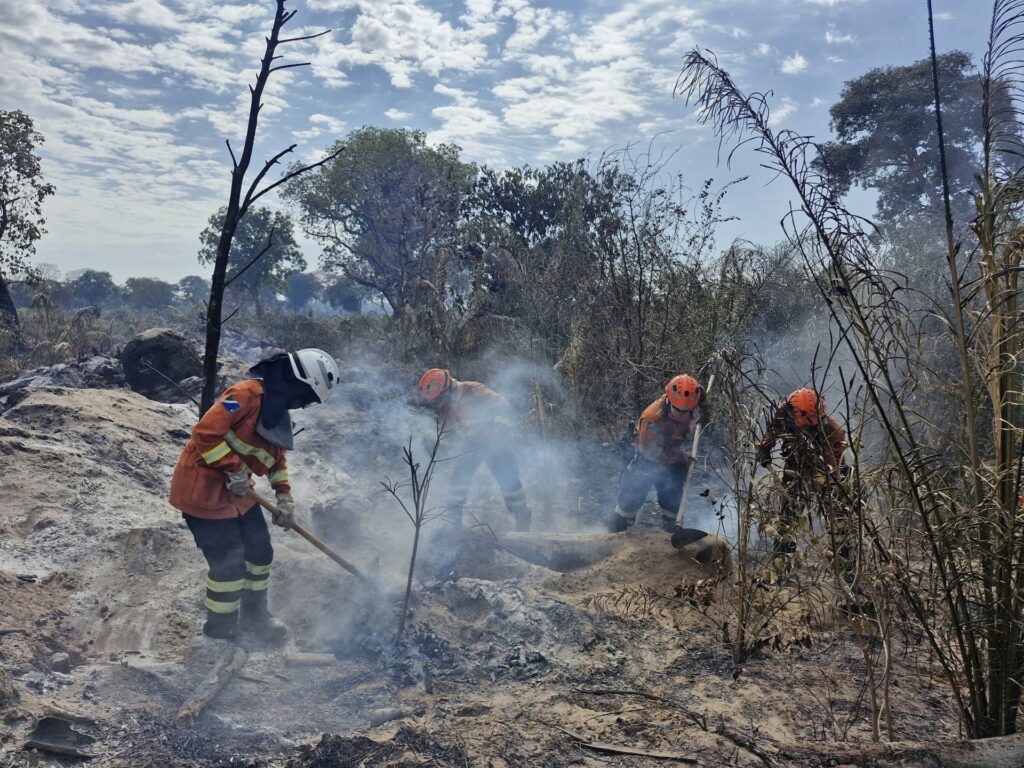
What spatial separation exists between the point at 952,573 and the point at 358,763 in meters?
2.53

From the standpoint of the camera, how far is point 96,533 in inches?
201

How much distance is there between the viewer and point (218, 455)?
4152mm

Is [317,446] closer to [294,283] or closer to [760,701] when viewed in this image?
[760,701]

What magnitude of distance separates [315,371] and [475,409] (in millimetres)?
2631

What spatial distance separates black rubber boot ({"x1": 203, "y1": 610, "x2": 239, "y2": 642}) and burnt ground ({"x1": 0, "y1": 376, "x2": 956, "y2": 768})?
8 cm

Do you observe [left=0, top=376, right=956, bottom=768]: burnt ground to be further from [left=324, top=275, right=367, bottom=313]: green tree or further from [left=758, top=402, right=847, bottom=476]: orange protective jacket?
[left=324, top=275, right=367, bottom=313]: green tree

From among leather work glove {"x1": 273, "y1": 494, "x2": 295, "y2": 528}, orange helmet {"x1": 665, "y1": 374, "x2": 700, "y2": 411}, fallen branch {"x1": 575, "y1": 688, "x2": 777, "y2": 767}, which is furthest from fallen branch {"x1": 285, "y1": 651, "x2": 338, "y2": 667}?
orange helmet {"x1": 665, "y1": 374, "x2": 700, "y2": 411}

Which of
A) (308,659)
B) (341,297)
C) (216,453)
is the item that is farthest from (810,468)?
(341,297)

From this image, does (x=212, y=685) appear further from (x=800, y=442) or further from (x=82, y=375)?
(x=82, y=375)

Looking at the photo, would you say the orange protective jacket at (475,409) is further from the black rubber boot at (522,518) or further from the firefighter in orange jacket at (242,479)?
the firefighter in orange jacket at (242,479)

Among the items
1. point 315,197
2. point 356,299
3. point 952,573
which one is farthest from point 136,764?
point 356,299

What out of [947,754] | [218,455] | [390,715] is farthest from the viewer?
[218,455]

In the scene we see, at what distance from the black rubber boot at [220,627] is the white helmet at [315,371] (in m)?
1.54

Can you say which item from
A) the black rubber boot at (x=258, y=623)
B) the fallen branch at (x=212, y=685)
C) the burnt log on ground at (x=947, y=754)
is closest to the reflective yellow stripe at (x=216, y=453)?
the black rubber boot at (x=258, y=623)
